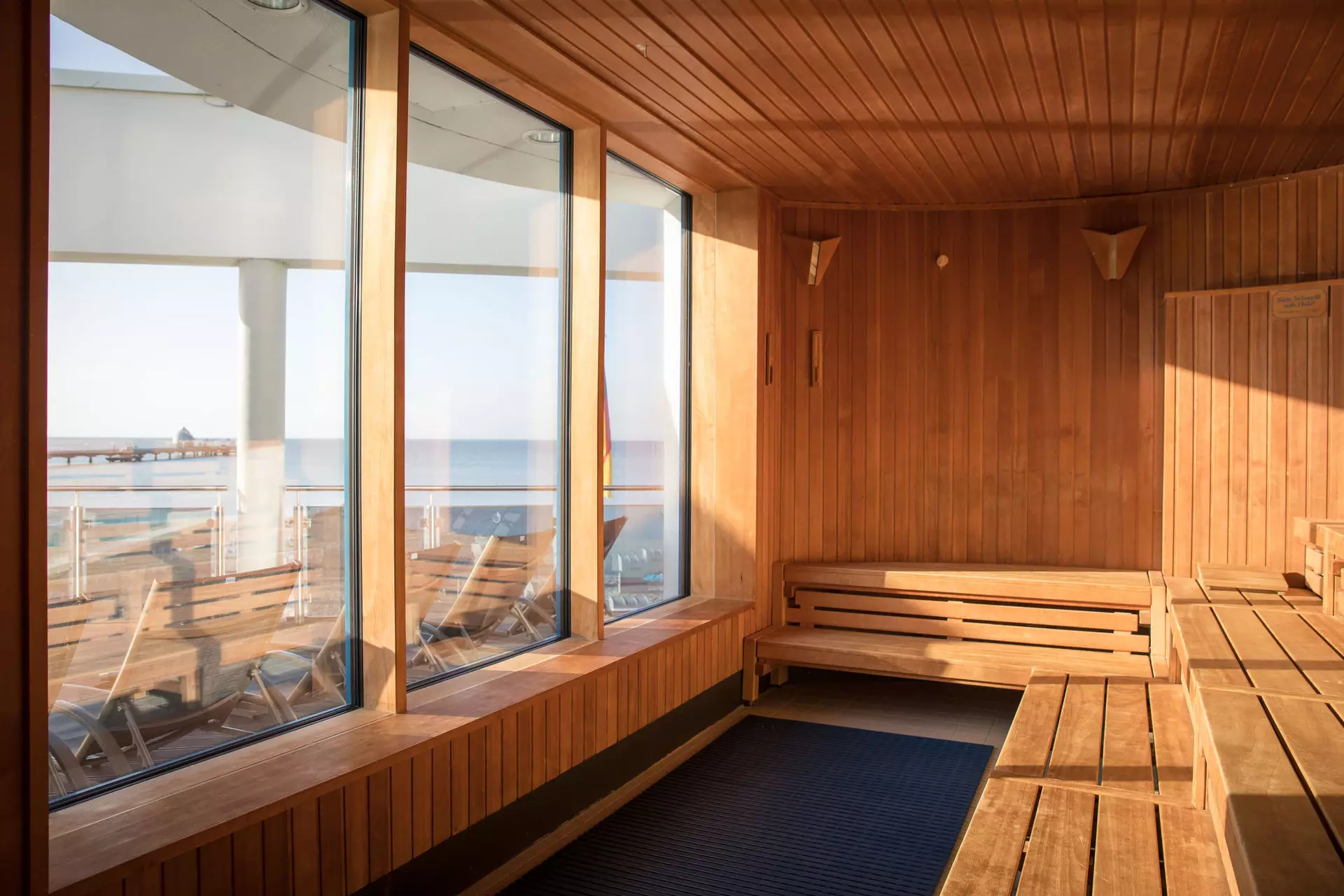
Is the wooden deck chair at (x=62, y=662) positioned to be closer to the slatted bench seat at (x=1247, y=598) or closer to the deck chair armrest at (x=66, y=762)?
the deck chair armrest at (x=66, y=762)

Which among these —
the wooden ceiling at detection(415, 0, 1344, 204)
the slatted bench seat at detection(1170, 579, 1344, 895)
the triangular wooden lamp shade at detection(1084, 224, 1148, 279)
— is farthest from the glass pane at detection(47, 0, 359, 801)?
the triangular wooden lamp shade at detection(1084, 224, 1148, 279)

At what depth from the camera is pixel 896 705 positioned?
Answer: 498 centimetres

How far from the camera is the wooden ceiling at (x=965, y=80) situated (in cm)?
287

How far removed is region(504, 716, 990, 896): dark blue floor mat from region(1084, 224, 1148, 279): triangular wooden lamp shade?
2489 mm

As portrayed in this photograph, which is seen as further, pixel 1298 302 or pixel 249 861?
pixel 1298 302

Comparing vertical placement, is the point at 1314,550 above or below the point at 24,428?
below

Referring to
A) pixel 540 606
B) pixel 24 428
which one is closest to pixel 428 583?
pixel 540 606

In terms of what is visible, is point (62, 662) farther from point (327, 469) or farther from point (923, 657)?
point (923, 657)

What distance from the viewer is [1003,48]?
10.2 feet

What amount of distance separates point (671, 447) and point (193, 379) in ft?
9.18

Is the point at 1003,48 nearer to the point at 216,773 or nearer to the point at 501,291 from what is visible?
the point at 501,291

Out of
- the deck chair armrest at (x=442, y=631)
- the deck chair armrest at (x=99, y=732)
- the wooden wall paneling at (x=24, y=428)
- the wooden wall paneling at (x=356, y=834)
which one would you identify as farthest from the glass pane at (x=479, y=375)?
the wooden wall paneling at (x=24, y=428)

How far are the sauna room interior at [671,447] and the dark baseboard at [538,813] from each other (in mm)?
22

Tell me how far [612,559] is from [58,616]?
250cm
